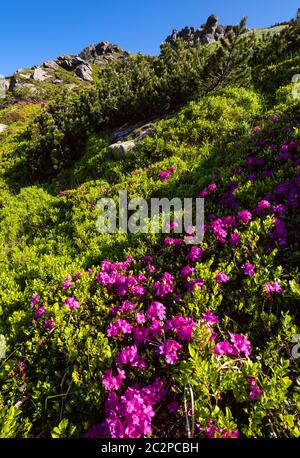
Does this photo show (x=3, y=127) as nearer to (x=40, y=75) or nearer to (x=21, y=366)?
(x=21, y=366)

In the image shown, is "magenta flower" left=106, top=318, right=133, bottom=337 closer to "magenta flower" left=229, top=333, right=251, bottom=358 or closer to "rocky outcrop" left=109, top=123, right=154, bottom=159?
"magenta flower" left=229, top=333, right=251, bottom=358

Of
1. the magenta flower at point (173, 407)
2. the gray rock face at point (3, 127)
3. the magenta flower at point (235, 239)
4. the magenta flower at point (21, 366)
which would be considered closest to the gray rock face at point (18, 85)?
the gray rock face at point (3, 127)

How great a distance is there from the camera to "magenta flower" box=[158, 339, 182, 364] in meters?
3.31

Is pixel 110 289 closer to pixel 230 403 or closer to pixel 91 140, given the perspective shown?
pixel 230 403

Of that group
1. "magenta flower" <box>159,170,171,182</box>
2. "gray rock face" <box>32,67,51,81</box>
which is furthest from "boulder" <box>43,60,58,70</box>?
"magenta flower" <box>159,170,171,182</box>

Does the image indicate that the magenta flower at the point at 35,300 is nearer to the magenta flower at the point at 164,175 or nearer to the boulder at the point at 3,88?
the magenta flower at the point at 164,175

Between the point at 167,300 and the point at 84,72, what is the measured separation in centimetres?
5871

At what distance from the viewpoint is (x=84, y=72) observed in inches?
→ 2078

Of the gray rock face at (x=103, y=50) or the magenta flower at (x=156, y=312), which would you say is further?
the gray rock face at (x=103, y=50)

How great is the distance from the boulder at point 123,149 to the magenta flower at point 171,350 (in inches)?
375

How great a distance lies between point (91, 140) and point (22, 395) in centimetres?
1241

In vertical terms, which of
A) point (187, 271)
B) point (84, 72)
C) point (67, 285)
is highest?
point (84, 72)

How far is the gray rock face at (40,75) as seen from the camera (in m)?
45.6

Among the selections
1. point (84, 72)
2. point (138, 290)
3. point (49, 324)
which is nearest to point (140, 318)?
point (138, 290)
